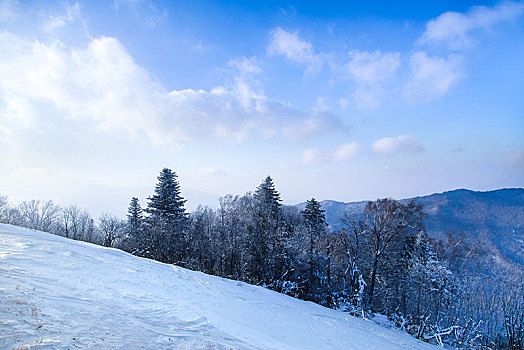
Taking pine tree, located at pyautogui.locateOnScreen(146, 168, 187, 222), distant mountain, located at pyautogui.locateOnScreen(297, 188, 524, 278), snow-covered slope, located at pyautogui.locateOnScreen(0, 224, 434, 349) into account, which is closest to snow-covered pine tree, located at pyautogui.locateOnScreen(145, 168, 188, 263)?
pine tree, located at pyautogui.locateOnScreen(146, 168, 187, 222)

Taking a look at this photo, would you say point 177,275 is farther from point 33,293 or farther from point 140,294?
point 33,293

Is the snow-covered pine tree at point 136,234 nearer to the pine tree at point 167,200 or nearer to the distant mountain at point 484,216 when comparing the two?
the pine tree at point 167,200

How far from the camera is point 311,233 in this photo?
26.4 m

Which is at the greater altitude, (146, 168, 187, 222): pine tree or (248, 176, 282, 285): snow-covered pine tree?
(146, 168, 187, 222): pine tree

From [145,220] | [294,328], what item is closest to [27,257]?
[294,328]

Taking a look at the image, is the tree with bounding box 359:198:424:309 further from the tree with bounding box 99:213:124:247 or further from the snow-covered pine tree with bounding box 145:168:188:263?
the tree with bounding box 99:213:124:247

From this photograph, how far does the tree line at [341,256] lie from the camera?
71.1 ft

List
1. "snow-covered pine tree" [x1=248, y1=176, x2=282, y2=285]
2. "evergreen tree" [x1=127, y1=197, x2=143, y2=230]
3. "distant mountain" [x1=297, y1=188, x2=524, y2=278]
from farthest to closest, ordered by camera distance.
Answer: "distant mountain" [x1=297, y1=188, x2=524, y2=278], "evergreen tree" [x1=127, y1=197, x2=143, y2=230], "snow-covered pine tree" [x1=248, y1=176, x2=282, y2=285]

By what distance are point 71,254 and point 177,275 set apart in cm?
438

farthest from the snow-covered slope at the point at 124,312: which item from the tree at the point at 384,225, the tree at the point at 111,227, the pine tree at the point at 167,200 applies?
the tree at the point at 111,227

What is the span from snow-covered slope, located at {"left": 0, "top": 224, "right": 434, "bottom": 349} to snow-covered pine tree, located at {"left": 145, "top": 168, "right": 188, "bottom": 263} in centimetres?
1412

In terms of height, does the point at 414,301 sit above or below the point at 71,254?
below

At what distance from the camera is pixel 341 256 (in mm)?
30078

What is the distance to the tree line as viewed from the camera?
21.7 metres
